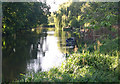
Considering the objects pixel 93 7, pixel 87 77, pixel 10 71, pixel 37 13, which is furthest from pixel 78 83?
pixel 37 13

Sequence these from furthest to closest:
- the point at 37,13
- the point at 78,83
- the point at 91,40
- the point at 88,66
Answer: the point at 37,13 < the point at 91,40 < the point at 88,66 < the point at 78,83

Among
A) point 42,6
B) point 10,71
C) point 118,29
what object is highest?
point 42,6

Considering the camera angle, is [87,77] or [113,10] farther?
[113,10]

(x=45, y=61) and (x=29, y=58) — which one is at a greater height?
(x=45, y=61)

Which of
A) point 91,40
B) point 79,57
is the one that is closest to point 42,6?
point 91,40

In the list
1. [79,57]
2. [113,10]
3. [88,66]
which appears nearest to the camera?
[113,10]

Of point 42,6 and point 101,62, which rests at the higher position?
point 42,6

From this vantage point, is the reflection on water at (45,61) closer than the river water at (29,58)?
No

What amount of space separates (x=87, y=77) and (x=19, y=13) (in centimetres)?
2160

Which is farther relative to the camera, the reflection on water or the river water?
the reflection on water

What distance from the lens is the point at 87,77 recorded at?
6711 mm

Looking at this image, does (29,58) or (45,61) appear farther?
(29,58)

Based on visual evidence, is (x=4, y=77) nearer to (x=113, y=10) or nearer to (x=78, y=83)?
(x=78, y=83)

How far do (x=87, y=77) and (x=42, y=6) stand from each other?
36936mm
